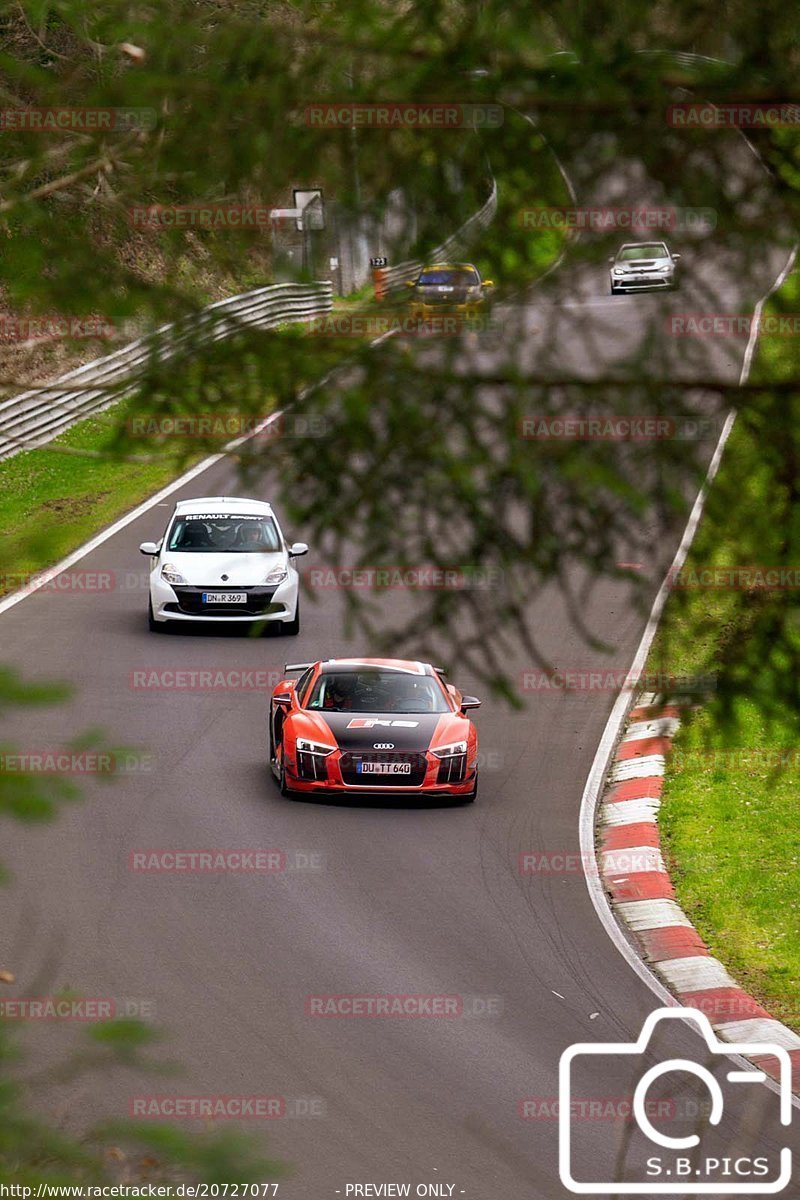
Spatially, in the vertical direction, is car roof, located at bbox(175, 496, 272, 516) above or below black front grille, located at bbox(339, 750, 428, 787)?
above

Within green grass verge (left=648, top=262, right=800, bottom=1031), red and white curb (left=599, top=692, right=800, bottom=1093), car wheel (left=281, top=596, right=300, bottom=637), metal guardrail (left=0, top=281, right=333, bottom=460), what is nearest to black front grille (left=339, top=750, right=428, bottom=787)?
red and white curb (left=599, top=692, right=800, bottom=1093)

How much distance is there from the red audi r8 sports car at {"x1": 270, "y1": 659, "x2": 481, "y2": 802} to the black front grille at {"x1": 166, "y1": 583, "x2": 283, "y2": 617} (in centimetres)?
612

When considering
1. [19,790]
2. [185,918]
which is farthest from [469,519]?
[185,918]

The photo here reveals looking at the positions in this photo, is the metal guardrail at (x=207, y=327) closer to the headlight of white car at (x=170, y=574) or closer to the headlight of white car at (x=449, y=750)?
the headlight of white car at (x=449, y=750)

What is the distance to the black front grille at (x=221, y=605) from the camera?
2291cm

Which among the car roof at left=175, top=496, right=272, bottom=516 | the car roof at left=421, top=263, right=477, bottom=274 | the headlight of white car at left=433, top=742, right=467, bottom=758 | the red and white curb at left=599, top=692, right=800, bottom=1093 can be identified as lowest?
the red and white curb at left=599, top=692, right=800, bottom=1093

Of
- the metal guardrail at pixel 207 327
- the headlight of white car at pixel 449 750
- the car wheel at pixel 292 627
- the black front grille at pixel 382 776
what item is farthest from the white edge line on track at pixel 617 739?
the car wheel at pixel 292 627

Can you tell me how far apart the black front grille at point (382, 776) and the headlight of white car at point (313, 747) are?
0.16m

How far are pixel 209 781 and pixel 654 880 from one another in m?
4.85

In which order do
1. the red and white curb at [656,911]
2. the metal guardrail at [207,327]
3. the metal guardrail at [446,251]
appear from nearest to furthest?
1. the metal guardrail at [207,327]
2. the metal guardrail at [446,251]
3. the red and white curb at [656,911]

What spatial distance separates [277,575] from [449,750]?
7.27 m

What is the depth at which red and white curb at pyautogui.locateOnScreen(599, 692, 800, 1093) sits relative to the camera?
1153cm

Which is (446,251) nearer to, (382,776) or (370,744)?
(370,744)

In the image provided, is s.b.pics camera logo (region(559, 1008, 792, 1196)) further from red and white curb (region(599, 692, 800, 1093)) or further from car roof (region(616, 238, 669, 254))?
car roof (region(616, 238, 669, 254))
